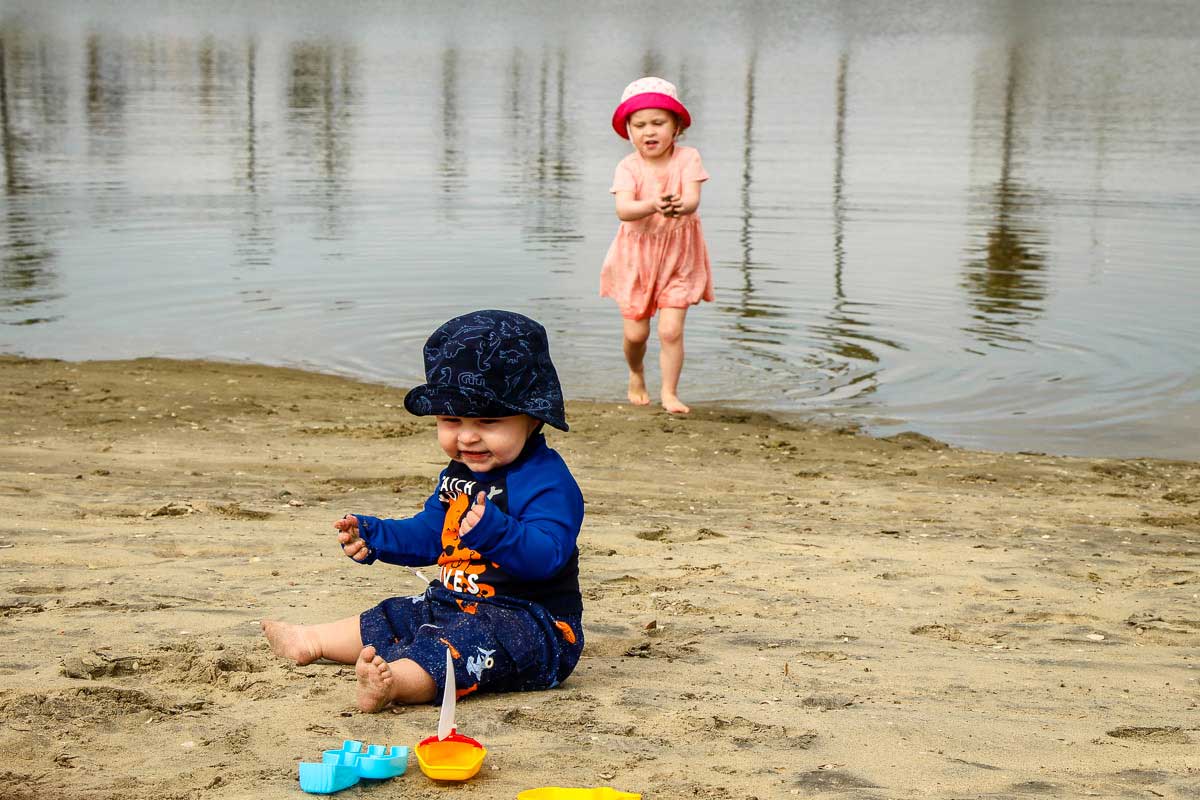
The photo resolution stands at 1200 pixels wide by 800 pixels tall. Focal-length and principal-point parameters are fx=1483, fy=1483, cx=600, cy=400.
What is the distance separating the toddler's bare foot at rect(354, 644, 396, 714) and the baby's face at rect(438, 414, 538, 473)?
57cm

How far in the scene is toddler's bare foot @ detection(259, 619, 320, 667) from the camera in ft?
12.5

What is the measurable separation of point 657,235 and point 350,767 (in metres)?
5.64

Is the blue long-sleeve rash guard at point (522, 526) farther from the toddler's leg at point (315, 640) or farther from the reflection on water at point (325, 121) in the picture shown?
the reflection on water at point (325, 121)

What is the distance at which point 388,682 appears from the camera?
347 centimetres

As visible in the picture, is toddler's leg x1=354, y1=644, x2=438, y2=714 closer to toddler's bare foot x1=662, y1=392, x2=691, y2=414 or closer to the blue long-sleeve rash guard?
the blue long-sleeve rash guard

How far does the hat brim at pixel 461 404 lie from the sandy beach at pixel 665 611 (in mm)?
715

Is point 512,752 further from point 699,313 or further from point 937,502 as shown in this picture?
point 699,313

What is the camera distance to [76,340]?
400 inches

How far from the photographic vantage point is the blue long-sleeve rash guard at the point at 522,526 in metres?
3.68

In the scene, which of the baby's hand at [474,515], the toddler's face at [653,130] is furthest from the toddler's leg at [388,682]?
the toddler's face at [653,130]

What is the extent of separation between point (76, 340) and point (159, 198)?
6.57 metres

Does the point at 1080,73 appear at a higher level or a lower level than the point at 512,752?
higher

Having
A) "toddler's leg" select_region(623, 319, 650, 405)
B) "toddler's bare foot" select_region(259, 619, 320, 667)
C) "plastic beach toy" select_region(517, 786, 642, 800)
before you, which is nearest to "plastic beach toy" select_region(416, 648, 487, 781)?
"plastic beach toy" select_region(517, 786, 642, 800)

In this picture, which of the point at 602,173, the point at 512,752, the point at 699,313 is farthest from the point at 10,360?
the point at 602,173
